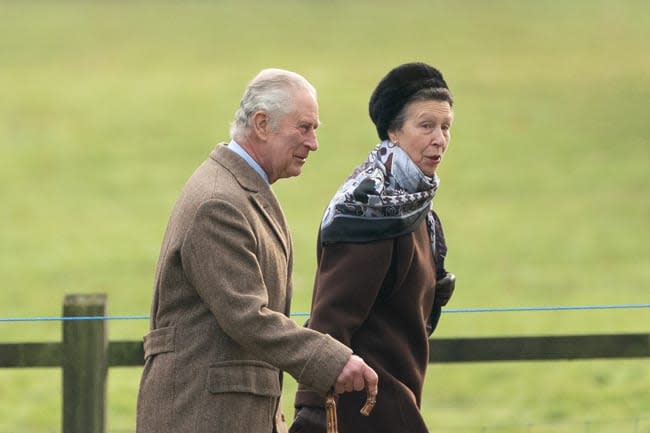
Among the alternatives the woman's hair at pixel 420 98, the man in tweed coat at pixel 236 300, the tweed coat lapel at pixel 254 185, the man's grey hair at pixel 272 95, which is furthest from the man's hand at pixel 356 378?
the woman's hair at pixel 420 98

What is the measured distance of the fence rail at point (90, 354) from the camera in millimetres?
5035

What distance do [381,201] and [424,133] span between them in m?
0.26

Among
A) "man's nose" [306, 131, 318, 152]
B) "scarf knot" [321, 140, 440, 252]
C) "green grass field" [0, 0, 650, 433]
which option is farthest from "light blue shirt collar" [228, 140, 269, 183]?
"green grass field" [0, 0, 650, 433]

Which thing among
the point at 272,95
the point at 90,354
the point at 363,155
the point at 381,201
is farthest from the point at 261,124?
the point at 363,155

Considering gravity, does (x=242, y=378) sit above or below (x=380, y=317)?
below

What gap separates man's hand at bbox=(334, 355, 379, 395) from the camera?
378cm

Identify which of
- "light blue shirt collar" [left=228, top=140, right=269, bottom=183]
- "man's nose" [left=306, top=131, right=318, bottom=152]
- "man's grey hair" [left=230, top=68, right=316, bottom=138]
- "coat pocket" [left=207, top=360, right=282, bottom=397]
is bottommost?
"coat pocket" [left=207, top=360, right=282, bottom=397]

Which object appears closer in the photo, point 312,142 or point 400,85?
point 312,142

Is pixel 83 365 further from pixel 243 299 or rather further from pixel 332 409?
pixel 243 299

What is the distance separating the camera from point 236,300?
371 centimetres

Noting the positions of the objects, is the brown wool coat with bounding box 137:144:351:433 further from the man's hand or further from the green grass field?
the green grass field

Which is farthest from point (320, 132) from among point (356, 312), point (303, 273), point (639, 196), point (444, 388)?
point (356, 312)

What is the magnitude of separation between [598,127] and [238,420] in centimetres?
1993

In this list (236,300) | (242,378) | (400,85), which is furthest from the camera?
(400,85)
